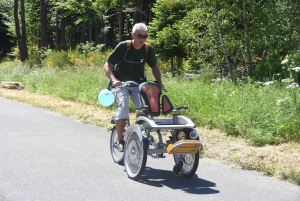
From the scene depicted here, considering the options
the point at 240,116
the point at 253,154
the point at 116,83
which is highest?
the point at 116,83

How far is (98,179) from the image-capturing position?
261 inches

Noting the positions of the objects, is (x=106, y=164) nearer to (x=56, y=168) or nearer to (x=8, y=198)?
(x=56, y=168)

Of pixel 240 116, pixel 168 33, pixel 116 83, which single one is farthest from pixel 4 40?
pixel 116 83

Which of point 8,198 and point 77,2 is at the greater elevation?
point 77,2

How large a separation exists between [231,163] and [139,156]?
1.77m

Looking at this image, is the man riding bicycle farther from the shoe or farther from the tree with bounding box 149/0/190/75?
the tree with bounding box 149/0/190/75

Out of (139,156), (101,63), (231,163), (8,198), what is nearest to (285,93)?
(231,163)

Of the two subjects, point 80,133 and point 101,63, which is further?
point 101,63

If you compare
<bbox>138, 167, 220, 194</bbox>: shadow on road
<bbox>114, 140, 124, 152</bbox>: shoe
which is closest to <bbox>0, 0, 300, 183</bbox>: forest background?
<bbox>138, 167, 220, 194</bbox>: shadow on road

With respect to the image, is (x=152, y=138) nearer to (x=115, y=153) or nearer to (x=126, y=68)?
(x=126, y=68)

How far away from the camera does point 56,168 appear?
7.22 metres

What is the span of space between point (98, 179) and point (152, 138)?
2.87 feet

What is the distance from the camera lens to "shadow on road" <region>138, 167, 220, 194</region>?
623 centimetres

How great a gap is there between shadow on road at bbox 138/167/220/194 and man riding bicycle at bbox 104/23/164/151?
682 mm
